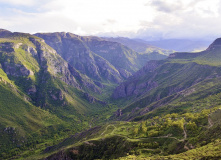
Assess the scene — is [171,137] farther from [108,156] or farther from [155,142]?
[108,156]

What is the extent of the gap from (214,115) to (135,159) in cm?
7210

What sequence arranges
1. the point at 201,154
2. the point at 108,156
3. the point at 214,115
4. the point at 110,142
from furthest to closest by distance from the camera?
the point at 110,142 < the point at 108,156 < the point at 214,115 < the point at 201,154

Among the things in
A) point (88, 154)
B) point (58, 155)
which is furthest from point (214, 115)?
point (58, 155)

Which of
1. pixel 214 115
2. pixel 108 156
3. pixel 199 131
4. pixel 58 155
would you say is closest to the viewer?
pixel 199 131

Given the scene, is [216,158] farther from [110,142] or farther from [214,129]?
[110,142]

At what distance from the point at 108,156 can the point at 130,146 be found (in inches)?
902

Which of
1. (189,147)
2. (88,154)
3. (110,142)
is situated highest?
(189,147)

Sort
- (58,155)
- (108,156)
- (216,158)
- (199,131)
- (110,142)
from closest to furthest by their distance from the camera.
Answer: (216,158), (199,131), (108,156), (110,142), (58,155)

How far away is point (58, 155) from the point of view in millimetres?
172125

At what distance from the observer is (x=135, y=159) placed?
99.9 metres

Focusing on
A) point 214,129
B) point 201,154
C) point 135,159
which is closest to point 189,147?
point 214,129

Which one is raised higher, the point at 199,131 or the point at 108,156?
the point at 199,131

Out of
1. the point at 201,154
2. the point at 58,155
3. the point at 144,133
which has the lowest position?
the point at 58,155

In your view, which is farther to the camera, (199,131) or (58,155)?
(58,155)
